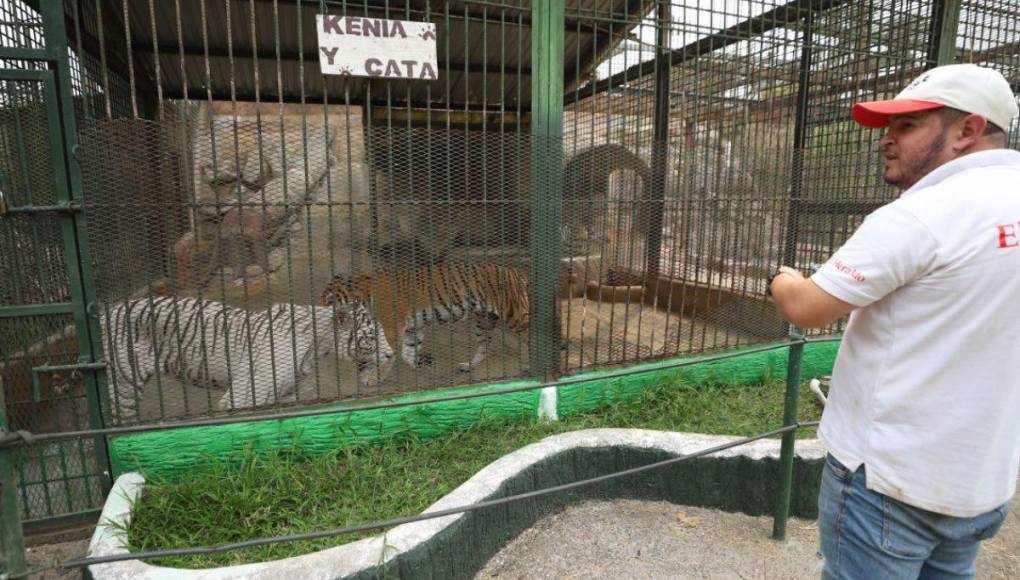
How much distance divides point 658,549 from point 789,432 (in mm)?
850

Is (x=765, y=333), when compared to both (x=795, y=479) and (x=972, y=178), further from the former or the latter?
(x=972, y=178)

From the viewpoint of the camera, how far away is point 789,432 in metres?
2.53

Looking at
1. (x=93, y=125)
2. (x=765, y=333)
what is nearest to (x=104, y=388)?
(x=93, y=125)

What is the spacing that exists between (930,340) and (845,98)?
4.42 meters

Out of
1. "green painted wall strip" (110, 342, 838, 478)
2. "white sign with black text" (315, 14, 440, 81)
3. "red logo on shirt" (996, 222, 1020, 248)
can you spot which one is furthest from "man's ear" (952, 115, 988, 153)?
"white sign with black text" (315, 14, 440, 81)

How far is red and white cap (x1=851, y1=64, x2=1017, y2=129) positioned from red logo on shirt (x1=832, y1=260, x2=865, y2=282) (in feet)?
1.24

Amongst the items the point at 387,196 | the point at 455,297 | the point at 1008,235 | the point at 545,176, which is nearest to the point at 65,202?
the point at 387,196

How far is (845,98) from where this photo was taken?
15.7 ft

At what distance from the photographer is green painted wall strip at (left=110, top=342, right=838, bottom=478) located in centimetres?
280

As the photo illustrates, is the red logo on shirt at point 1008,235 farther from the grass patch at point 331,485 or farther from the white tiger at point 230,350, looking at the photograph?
the white tiger at point 230,350

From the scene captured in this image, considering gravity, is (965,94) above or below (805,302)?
above

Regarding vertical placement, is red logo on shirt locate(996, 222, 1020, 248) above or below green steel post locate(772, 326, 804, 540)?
above

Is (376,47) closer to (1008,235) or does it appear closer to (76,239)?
(76,239)

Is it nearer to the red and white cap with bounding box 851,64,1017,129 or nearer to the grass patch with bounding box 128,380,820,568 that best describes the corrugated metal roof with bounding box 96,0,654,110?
the grass patch with bounding box 128,380,820,568
